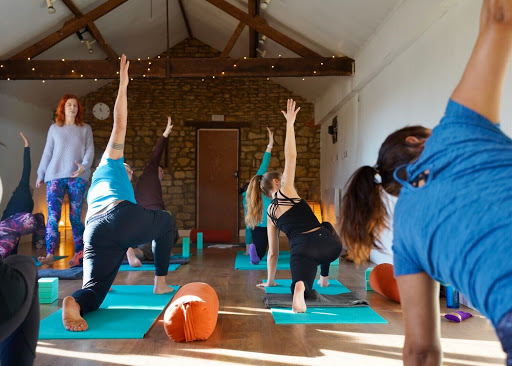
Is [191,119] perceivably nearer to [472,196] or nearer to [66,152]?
[66,152]

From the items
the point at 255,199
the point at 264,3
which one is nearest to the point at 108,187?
the point at 255,199

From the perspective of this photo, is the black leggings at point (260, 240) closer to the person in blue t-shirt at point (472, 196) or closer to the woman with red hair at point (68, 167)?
the woman with red hair at point (68, 167)

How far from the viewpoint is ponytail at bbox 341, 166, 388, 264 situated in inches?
51.4

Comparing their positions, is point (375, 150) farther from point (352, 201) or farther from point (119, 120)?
point (352, 201)

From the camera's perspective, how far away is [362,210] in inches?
51.6

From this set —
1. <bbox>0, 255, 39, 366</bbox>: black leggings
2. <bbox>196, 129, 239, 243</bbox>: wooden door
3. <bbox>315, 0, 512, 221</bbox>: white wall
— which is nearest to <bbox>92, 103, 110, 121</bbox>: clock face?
<bbox>196, 129, 239, 243</bbox>: wooden door

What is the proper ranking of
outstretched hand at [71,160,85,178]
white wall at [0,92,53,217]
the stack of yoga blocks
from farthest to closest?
white wall at [0,92,53,217]
outstretched hand at [71,160,85,178]
the stack of yoga blocks

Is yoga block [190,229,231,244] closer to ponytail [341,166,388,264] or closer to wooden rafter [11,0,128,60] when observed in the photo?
wooden rafter [11,0,128,60]

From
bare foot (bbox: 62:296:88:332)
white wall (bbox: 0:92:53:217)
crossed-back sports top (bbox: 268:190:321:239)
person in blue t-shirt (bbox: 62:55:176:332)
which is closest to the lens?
bare foot (bbox: 62:296:88:332)

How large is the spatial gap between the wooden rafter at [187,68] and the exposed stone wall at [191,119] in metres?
3.16

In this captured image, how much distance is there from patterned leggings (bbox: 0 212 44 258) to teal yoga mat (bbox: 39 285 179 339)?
1.76 meters

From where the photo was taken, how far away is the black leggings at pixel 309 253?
10.9 feet

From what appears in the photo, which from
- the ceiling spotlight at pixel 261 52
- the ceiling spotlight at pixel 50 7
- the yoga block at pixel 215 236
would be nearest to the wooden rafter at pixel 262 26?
the ceiling spotlight at pixel 261 52

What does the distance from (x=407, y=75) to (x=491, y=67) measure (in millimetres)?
4218
